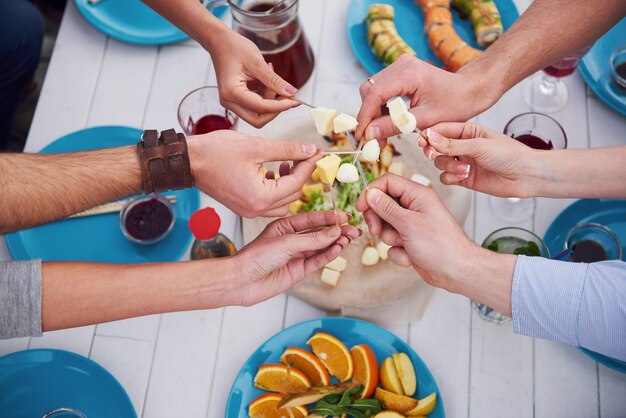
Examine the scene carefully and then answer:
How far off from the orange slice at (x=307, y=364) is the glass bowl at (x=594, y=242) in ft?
2.42

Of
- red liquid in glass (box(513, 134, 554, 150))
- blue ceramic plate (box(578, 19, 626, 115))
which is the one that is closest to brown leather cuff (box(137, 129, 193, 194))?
red liquid in glass (box(513, 134, 554, 150))

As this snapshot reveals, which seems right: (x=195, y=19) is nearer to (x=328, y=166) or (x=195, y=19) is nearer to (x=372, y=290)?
(x=328, y=166)

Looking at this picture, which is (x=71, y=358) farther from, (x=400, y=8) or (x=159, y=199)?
(x=400, y=8)

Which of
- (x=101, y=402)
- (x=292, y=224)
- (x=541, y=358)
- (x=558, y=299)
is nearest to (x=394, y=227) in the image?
(x=292, y=224)

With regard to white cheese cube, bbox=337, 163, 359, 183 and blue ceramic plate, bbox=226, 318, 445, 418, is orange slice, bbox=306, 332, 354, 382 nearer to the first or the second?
blue ceramic plate, bbox=226, 318, 445, 418

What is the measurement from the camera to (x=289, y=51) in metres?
1.80

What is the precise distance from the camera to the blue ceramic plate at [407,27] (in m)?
1.95

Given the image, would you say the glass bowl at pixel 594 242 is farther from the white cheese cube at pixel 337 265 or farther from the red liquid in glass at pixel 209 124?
the red liquid in glass at pixel 209 124

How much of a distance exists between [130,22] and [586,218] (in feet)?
5.18

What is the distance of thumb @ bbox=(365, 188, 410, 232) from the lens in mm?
1376

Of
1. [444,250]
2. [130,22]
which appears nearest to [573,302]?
[444,250]

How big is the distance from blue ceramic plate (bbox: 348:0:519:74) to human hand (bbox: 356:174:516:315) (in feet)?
2.23

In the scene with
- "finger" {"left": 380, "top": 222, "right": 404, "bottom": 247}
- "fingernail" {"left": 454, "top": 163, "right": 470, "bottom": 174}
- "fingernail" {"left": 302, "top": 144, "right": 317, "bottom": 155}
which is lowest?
"finger" {"left": 380, "top": 222, "right": 404, "bottom": 247}

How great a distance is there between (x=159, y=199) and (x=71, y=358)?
49 cm
